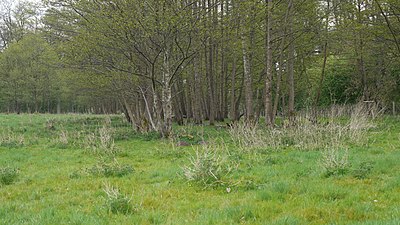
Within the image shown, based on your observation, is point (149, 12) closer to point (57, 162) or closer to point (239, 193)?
point (57, 162)

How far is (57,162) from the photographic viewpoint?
400 inches

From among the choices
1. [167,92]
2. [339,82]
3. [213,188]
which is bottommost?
[213,188]

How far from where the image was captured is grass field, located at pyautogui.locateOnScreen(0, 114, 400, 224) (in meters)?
4.90

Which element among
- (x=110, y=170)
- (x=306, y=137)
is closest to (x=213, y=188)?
(x=110, y=170)

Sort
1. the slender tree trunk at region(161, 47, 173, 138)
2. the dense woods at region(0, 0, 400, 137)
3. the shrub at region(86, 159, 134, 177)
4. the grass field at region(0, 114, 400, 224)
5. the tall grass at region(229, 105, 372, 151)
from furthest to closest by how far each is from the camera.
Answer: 1. the slender tree trunk at region(161, 47, 173, 138)
2. the dense woods at region(0, 0, 400, 137)
3. the tall grass at region(229, 105, 372, 151)
4. the shrub at region(86, 159, 134, 177)
5. the grass field at region(0, 114, 400, 224)

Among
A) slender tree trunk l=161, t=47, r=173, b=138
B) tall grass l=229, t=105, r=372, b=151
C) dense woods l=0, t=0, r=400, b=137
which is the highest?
dense woods l=0, t=0, r=400, b=137

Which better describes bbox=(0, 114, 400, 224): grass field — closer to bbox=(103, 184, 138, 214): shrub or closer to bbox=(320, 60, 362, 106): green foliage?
bbox=(103, 184, 138, 214): shrub

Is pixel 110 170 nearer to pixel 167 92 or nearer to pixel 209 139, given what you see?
pixel 209 139

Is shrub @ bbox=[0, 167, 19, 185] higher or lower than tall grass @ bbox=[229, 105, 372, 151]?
lower

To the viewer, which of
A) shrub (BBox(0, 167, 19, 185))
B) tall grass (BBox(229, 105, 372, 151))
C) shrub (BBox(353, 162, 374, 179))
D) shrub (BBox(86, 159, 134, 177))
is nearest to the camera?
shrub (BBox(353, 162, 374, 179))

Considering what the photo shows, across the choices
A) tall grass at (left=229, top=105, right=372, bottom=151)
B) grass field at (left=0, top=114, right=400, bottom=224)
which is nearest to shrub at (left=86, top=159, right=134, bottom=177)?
grass field at (left=0, top=114, right=400, bottom=224)

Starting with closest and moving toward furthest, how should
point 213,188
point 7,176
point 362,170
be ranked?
point 213,188, point 362,170, point 7,176

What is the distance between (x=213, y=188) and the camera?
644 cm

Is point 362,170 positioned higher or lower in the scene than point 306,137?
lower
